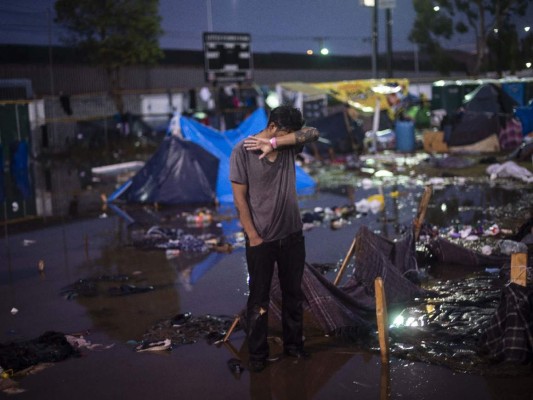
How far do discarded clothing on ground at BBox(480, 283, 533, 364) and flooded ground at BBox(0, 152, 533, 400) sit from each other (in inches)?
9.2

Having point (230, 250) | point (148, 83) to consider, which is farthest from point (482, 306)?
point (148, 83)

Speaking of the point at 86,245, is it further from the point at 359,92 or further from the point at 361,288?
the point at 359,92

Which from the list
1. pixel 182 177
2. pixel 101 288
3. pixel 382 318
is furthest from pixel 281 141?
pixel 182 177

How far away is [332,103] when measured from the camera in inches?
1152

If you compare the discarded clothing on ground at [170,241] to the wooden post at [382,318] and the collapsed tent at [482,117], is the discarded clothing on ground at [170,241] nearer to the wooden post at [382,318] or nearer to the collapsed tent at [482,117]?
the wooden post at [382,318]

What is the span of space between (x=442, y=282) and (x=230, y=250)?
11.2 ft

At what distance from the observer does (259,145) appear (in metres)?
5.35

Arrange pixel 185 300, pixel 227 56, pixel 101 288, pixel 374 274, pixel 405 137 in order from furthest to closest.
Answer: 1. pixel 227 56
2. pixel 405 137
3. pixel 101 288
4. pixel 185 300
5. pixel 374 274

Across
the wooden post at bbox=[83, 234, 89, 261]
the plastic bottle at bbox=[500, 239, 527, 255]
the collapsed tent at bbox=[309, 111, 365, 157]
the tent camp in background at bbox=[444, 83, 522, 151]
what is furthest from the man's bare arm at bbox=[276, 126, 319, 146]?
the collapsed tent at bbox=[309, 111, 365, 157]

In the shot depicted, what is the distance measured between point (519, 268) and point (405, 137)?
64.0 ft

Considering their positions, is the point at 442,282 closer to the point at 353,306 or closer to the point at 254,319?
the point at 353,306

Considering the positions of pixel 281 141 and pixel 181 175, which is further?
pixel 181 175

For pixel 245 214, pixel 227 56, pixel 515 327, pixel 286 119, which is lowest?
pixel 515 327

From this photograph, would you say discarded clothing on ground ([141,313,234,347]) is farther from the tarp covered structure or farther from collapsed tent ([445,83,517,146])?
the tarp covered structure
